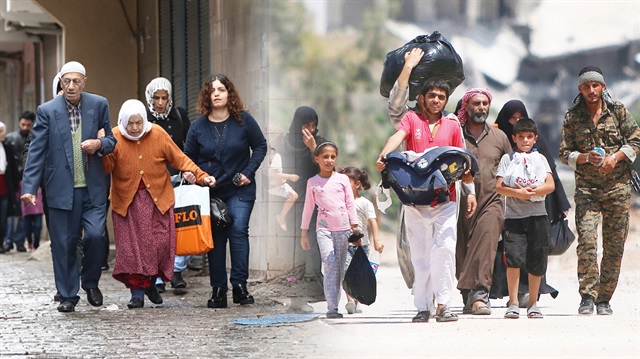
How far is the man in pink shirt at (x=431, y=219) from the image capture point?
754 centimetres

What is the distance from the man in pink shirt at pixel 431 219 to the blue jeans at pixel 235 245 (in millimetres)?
1689

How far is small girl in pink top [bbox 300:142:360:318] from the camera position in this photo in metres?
7.92

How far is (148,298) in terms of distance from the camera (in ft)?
31.1

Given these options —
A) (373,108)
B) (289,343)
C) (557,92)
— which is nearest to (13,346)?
(289,343)

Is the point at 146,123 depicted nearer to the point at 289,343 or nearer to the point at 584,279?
the point at 289,343

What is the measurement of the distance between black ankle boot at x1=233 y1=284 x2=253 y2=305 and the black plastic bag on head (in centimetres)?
216

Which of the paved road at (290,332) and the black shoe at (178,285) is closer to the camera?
the paved road at (290,332)

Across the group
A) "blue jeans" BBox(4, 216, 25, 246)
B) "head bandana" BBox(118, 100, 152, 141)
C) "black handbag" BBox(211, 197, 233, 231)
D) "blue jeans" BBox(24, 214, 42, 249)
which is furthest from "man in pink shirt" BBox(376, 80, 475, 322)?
"blue jeans" BBox(4, 216, 25, 246)

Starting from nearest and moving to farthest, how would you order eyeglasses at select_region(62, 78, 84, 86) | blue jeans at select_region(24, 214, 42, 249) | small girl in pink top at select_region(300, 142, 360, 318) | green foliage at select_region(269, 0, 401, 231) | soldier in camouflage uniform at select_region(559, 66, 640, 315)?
small girl in pink top at select_region(300, 142, 360, 318) < soldier in camouflage uniform at select_region(559, 66, 640, 315) < eyeglasses at select_region(62, 78, 84, 86) < green foliage at select_region(269, 0, 401, 231) < blue jeans at select_region(24, 214, 42, 249)

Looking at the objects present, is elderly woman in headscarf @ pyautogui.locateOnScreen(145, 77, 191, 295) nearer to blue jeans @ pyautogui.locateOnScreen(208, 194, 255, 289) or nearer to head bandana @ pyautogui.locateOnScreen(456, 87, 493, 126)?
blue jeans @ pyautogui.locateOnScreen(208, 194, 255, 289)

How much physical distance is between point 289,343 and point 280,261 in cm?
284

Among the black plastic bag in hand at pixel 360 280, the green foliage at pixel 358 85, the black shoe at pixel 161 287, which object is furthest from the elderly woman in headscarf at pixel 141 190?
the green foliage at pixel 358 85

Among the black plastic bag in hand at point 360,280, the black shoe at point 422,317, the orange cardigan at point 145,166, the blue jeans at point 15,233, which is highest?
the orange cardigan at point 145,166

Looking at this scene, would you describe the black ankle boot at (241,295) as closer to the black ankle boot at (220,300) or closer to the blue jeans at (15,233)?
the black ankle boot at (220,300)
